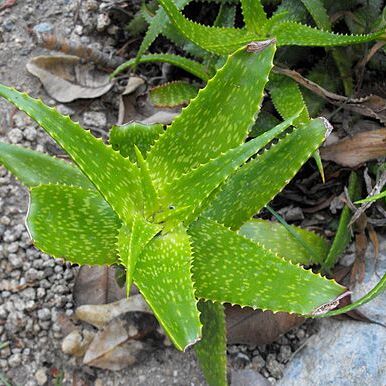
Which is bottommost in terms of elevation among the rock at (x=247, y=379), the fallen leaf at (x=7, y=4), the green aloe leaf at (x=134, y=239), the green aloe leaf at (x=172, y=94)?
the rock at (x=247, y=379)

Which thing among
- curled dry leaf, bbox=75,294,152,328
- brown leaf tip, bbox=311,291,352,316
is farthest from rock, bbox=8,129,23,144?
brown leaf tip, bbox=311,291,352,316

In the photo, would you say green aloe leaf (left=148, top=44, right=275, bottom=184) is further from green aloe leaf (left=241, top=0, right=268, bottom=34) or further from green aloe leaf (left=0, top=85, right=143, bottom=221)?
green aloe leaf (left=241, top=0, right=268, bottom=34)

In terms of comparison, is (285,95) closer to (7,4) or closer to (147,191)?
(147,191)

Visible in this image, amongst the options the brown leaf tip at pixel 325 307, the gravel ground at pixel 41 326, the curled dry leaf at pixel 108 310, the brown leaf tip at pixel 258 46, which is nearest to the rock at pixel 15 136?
the gravel ground at pixel 41 326

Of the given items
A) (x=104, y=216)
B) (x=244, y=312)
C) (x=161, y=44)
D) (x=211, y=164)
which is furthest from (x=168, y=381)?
(x=161, y=44)

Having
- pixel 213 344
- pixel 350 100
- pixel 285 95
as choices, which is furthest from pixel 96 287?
pixel 350 100

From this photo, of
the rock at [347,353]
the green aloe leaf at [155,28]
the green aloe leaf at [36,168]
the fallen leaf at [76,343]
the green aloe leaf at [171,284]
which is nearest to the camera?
the green aloe leaf at [171,284]

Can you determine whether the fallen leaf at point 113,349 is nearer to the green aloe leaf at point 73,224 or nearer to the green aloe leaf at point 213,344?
the green aloe leaf at point 213,344

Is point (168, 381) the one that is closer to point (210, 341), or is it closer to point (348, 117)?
point (210, 341)
